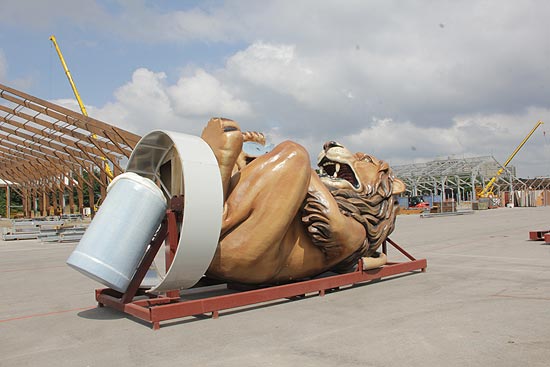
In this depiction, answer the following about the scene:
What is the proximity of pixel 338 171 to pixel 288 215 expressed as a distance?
2.60m

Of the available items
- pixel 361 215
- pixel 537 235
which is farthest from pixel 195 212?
pixel 537 235

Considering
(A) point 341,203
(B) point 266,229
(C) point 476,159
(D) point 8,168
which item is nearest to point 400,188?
(A) point 341,203

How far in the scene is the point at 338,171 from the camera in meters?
9.03

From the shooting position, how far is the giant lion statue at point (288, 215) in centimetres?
651

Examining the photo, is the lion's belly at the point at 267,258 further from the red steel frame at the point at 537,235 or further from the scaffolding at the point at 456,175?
the scaffolding at the point at 456,175

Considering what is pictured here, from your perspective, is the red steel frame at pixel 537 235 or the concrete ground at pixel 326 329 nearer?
the concrete ground at pixel 326 329

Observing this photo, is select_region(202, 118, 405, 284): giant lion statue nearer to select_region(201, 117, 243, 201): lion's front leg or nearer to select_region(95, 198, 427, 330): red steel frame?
select_region(201, 117, 243, 201): lion's front leg

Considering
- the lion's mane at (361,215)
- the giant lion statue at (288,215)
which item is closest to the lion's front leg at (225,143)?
the giant lion statue at (288,215)

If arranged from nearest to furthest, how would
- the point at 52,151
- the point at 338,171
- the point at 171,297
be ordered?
the point at 171,297
the point at 338,171
the point at 52,151

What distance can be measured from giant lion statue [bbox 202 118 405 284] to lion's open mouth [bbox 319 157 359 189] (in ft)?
0.18

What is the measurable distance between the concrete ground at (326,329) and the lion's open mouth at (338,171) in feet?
6.27

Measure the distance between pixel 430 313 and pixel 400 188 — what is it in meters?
3.33

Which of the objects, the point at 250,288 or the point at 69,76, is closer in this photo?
the point at 250,288

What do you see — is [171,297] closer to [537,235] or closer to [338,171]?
[338,171]
